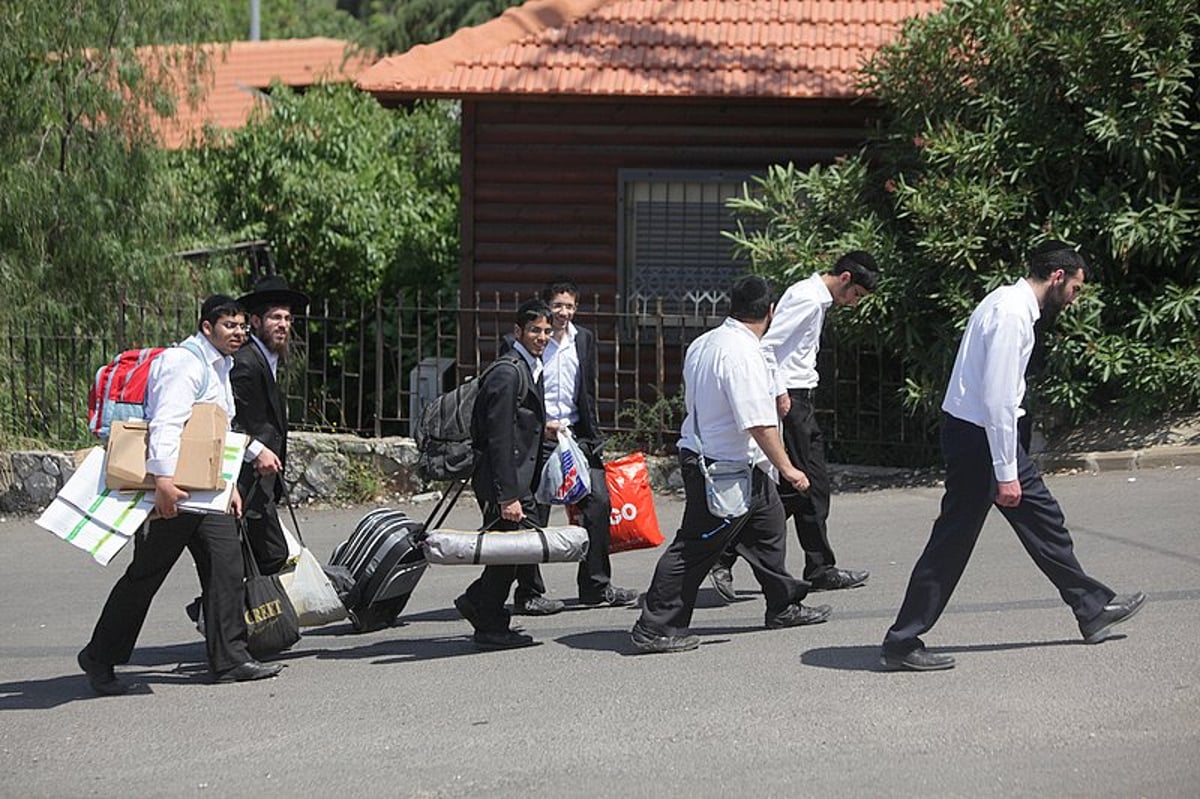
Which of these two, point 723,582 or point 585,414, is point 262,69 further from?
point 723,582

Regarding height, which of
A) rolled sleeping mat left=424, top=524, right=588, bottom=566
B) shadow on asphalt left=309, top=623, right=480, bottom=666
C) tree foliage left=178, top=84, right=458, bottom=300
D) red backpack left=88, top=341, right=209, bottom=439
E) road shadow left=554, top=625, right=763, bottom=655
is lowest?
shadow on asphalt left=309, top=623, right=480, bottom=666

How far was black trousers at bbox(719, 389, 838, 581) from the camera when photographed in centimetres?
814

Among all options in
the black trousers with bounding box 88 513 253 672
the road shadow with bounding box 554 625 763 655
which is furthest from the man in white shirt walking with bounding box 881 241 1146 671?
the black trousers with bounding box 88 513 253 672

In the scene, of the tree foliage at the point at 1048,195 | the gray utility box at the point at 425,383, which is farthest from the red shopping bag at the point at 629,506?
the gray utility box at the point at 425,383

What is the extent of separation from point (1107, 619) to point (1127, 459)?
4415 mm

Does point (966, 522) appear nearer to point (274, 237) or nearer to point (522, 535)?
point (522, 535)

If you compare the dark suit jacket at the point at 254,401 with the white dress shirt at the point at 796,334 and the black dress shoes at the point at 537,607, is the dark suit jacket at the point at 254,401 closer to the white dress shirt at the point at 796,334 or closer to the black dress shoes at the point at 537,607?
the black dress shoes at the point at 537,607

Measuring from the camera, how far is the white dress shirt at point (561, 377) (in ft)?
26.9

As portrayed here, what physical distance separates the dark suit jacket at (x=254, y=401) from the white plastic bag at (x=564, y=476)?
1287mm

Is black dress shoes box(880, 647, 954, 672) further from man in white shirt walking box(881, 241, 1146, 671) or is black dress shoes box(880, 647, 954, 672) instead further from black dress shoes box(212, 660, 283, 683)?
black dress shoes box(212, 660, 283, 683)

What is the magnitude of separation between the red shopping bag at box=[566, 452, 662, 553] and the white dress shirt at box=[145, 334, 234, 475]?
2.28 m

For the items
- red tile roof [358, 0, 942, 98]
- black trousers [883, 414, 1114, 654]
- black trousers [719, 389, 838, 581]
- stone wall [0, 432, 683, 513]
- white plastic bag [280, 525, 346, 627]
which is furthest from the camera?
red tile roof [358, 0, 942, 98]

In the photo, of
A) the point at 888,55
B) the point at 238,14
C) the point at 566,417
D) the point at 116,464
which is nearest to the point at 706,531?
the point at 566,417

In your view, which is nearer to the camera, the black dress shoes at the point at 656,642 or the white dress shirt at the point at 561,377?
the black dress shoes at the point at 656,642
